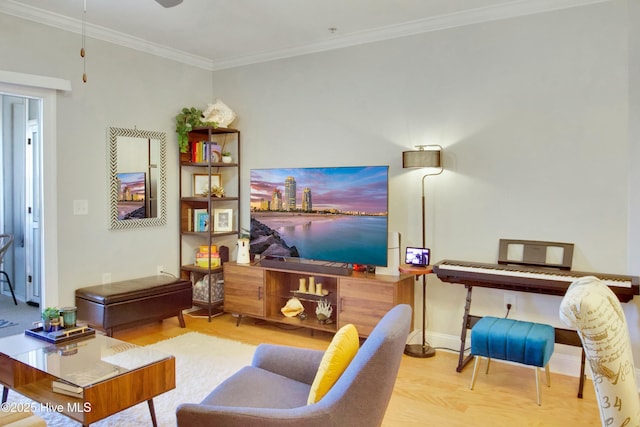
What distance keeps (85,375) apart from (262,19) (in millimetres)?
2919

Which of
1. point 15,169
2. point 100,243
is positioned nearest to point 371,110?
point 100,243

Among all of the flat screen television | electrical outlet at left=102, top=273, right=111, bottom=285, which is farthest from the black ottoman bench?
the flat screen television

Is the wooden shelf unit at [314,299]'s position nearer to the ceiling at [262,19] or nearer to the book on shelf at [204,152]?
the book on shelf at [204,152]

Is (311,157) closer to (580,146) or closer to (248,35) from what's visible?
(248,35)

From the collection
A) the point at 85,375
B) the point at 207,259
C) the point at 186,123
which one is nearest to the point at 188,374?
the point at 85,375

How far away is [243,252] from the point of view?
4684 mm

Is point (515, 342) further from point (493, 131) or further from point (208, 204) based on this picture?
point (208, 204)

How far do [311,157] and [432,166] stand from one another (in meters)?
1.35

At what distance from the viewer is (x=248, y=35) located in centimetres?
427

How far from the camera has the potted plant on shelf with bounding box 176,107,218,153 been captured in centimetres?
473

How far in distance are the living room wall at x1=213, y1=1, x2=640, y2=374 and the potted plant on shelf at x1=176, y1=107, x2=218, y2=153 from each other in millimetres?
1005

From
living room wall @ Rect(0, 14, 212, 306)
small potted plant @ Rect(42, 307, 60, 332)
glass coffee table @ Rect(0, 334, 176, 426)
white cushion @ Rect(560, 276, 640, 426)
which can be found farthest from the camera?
living room wall @ Rect(0, 14, 212, 306)

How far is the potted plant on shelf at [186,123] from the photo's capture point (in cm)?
473

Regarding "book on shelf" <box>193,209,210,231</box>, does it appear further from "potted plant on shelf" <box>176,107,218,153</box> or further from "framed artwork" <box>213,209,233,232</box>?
"potted plant on shelf" <box>176,107,218,153</box>
